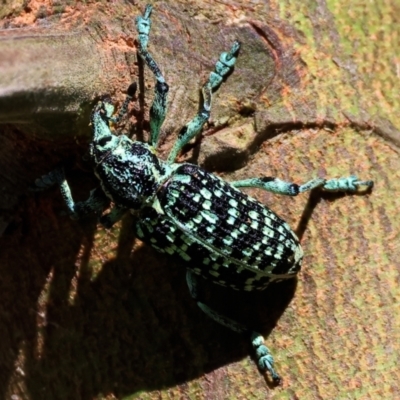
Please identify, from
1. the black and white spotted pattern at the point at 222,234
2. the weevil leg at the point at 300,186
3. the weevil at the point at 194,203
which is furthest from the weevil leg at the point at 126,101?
the weevil leg at the point at 300,186

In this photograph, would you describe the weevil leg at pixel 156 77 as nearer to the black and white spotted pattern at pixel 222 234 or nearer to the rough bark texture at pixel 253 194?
the rough bark texture at pixel 253 194

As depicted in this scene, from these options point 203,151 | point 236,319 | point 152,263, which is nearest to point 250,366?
point 236,319

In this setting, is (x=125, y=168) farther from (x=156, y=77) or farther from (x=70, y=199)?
(x=156, y=77)

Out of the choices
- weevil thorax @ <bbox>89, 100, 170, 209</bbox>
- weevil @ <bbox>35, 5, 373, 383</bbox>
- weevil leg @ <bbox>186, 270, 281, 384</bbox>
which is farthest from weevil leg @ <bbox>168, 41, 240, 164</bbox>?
weevil leg @ <bbox>186, 270, 281, 384</bbox>

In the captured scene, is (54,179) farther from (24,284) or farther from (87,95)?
(24,284)

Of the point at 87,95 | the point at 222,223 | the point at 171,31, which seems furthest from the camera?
the point at 222,223

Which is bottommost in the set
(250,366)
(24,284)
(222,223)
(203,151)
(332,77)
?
(250,366)

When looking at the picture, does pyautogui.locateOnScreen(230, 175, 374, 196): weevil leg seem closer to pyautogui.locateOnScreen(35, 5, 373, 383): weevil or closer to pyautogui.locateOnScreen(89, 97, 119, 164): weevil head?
pyautogui.locateOnScreen(35, 5, 373, 383): weevil
